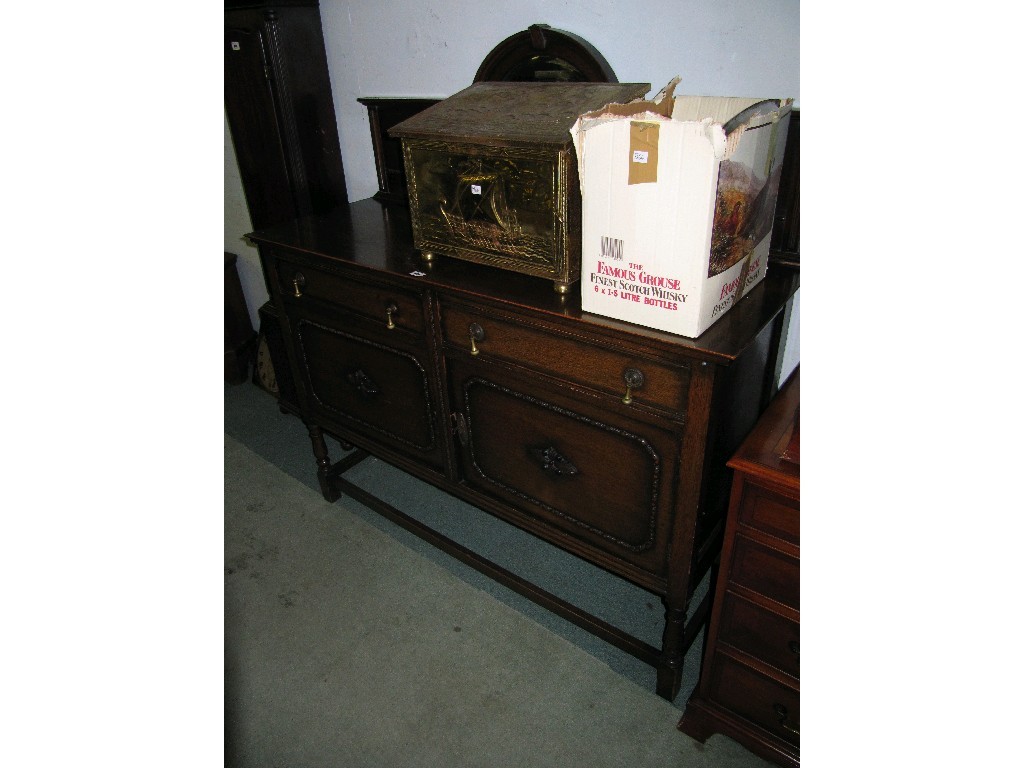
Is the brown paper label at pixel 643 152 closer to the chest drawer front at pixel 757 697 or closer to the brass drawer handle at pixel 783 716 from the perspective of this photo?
the chest drawer front at pixel 757 697

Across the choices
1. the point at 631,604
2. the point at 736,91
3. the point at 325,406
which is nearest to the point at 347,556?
the point at 325,406

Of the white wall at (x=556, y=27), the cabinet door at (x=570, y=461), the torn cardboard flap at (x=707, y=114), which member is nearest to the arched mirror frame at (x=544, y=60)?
the white wall at (x=556, y=27)

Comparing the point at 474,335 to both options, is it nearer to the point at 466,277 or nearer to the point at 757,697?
the point at 466,277

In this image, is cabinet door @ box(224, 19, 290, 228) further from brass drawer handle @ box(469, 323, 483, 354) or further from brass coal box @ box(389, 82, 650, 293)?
brass drawer handle @ box(469, 323, 483, 354)

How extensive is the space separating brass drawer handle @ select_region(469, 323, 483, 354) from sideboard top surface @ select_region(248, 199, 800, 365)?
0.09m

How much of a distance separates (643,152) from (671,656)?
137 cm

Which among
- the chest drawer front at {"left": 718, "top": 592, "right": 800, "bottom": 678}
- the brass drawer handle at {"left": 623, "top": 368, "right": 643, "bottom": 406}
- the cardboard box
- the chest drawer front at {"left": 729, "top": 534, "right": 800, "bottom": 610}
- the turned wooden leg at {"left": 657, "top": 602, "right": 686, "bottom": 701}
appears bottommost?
the turned wooden leg at {"left": 657, "top": 602, "right": 686, "bottom": 701}

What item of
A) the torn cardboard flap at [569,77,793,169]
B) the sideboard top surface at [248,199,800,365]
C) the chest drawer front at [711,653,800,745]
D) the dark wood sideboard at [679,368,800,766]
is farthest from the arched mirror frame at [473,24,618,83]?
the chest drawer front at [711,653,800,745]

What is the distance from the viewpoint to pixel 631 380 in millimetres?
1363

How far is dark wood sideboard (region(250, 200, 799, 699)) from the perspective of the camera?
137cm

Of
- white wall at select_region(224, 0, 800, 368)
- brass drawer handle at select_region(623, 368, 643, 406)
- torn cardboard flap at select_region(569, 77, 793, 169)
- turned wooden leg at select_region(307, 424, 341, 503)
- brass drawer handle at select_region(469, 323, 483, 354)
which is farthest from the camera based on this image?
turned wooden leg at select_region(307, 424, 341, 503)

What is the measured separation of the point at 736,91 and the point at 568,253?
0.63m

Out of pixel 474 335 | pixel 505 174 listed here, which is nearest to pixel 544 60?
pixel 505 174

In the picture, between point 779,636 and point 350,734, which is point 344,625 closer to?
point 350,734
